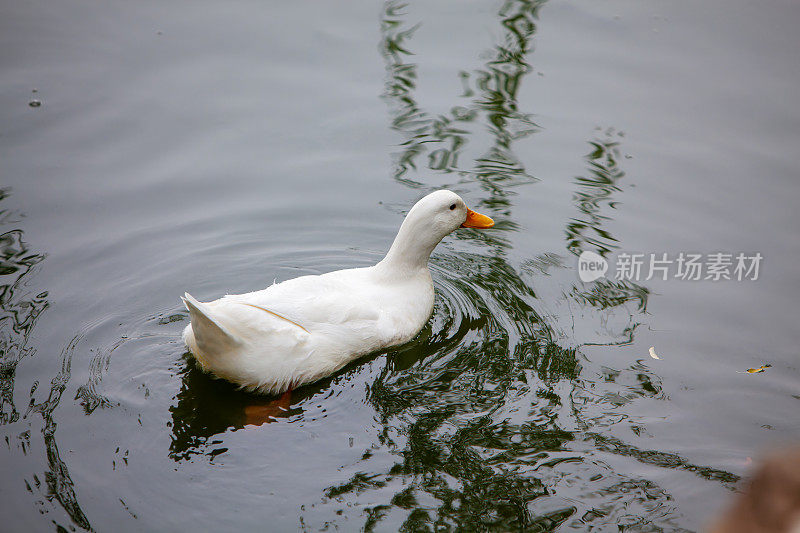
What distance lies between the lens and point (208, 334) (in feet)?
15.1

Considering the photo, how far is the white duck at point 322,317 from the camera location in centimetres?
475

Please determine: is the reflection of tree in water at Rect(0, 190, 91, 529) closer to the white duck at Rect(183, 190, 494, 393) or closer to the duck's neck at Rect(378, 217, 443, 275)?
the white duck at Rect(183, 190, 494, 393)

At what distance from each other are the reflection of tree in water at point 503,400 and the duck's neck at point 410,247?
0.48m

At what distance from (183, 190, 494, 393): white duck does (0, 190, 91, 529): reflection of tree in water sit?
90cm

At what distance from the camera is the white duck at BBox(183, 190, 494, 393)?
15.6 feet

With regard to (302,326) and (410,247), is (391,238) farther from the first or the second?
(302,326)

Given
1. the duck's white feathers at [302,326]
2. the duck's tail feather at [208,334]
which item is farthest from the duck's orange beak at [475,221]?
the duck's tail feather at [208,334]

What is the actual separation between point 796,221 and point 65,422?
5.70 metres

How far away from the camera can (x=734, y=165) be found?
711cm

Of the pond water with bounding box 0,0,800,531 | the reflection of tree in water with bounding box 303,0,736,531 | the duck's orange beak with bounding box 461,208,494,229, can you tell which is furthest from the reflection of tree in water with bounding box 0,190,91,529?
the duck's orange beak with bounding box 461,208,494,229

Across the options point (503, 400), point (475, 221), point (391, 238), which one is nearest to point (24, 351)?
point (391, 238)

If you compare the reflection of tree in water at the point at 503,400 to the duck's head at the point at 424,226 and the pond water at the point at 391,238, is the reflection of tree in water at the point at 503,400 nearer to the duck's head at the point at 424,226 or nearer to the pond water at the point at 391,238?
the pond water at the point at 391,238

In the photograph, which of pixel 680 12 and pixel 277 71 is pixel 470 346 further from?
pixel 680 12

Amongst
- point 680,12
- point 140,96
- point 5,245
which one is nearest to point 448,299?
point 5,245
